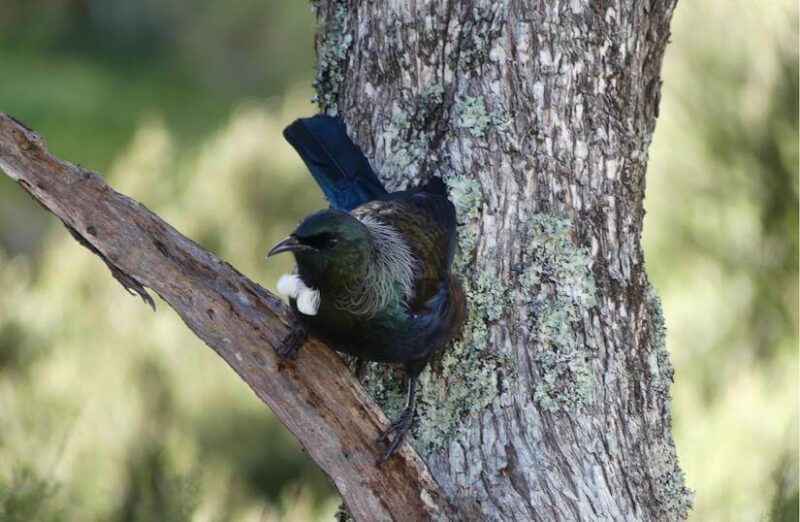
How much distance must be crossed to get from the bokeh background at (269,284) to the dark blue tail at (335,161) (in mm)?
383

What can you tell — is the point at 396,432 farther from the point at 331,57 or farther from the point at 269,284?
the point at 269,284

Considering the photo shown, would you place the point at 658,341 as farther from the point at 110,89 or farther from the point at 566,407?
the point at 110,89

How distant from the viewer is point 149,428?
315cm

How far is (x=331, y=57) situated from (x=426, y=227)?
49 centimetres

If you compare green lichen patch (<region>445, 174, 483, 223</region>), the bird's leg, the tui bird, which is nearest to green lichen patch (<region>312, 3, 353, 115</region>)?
the tui bird

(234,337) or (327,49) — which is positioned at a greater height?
(327,49)

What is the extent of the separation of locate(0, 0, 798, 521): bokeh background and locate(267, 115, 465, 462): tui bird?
23.3 inches

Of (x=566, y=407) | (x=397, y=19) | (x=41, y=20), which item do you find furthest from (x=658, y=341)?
(x=41, y=20)

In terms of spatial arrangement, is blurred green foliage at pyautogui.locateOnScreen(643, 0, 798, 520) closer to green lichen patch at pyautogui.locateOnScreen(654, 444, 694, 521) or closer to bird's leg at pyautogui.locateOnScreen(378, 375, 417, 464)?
green lichen patch at pyautogui.locateOnScreen(654, 444, 694, 521)

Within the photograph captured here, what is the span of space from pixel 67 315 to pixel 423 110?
197cm

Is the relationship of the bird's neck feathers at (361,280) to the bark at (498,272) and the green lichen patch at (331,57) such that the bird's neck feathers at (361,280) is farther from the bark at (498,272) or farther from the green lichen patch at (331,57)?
the green lichen patch at (331,57)

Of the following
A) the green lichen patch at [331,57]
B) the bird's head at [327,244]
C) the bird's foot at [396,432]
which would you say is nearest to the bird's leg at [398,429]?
the bird's foot at [396,432]

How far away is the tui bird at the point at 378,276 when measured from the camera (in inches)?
73.1

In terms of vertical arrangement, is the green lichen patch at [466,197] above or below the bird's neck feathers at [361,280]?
above
